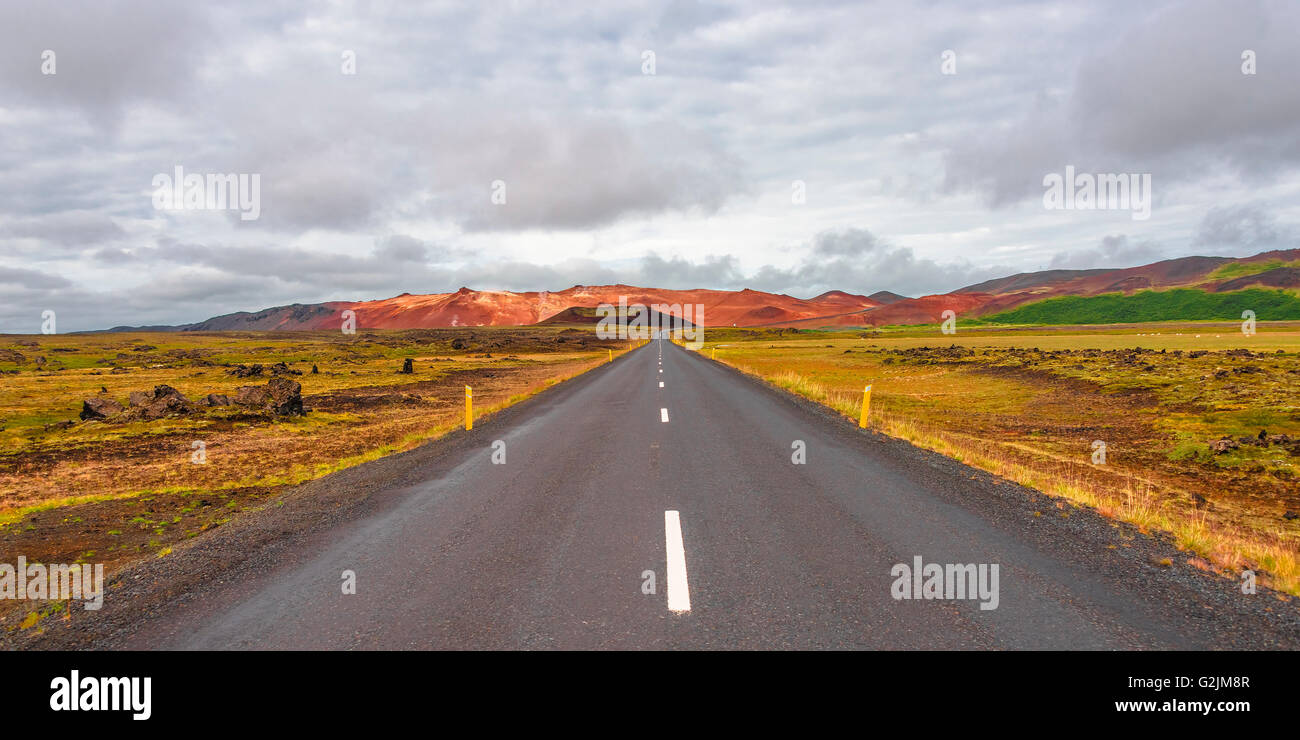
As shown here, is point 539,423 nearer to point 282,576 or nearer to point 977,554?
point 282,576

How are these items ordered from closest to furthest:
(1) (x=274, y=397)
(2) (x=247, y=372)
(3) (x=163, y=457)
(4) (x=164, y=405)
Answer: (3) (x=163, y=457) < (4) (x=164, y=405) < (1) (x=274, y=397) < (2) (x=247, y=372)

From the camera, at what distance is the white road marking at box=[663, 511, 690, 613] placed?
4.60m

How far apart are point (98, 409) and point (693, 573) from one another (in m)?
22.2

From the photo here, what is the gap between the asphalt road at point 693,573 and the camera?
13.5ft

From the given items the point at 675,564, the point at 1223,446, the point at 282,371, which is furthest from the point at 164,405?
the point at 1223,446

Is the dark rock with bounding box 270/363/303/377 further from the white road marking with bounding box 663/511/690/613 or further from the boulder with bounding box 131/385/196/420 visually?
the white road marking with bounding box 663/511/690/613

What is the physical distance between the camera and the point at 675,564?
5445mm

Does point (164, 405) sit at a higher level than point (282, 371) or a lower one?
lower

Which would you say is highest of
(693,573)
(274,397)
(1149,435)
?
(274,397)

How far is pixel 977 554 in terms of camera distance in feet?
19.0

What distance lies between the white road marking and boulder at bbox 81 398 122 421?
2069 cm

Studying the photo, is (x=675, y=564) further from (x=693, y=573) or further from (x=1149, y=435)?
(x=1149, y=435)

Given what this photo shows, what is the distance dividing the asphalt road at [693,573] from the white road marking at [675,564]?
0.03 metres

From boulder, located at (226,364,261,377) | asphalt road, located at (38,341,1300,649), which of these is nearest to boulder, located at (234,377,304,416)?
asphalt road, located at (38,341,1300,649)
